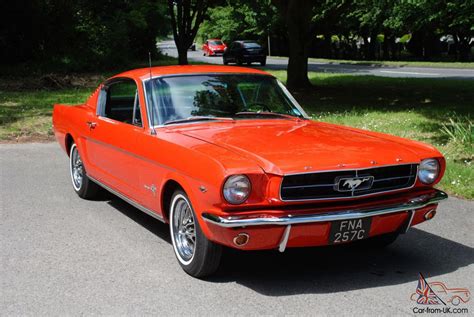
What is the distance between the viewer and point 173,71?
5984 millimetres

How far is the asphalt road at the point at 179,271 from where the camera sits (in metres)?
4.21

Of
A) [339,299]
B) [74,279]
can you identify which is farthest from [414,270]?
[74,279]

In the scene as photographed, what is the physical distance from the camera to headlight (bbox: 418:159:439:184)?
16.0 ft

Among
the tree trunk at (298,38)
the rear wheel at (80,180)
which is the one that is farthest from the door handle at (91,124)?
the tree trunk at (298,38)

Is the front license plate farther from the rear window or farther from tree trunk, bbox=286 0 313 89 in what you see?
the rear window

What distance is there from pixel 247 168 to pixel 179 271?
1.11 meters

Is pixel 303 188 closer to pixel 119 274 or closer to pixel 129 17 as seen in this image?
pixel 119 274

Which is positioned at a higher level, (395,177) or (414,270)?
(395,177)

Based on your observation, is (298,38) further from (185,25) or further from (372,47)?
(372,47)

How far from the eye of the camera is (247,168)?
4289mm

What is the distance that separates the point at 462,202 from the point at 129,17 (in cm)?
3139

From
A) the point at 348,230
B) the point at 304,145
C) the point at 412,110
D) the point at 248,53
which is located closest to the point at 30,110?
the point at 412,110

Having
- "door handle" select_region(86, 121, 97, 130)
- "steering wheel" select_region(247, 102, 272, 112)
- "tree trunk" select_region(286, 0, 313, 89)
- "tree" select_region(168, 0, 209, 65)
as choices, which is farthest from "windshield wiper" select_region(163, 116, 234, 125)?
"tree" select_region(168, 0, 209, 65)

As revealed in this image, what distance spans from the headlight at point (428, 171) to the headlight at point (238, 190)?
4.65 ft
